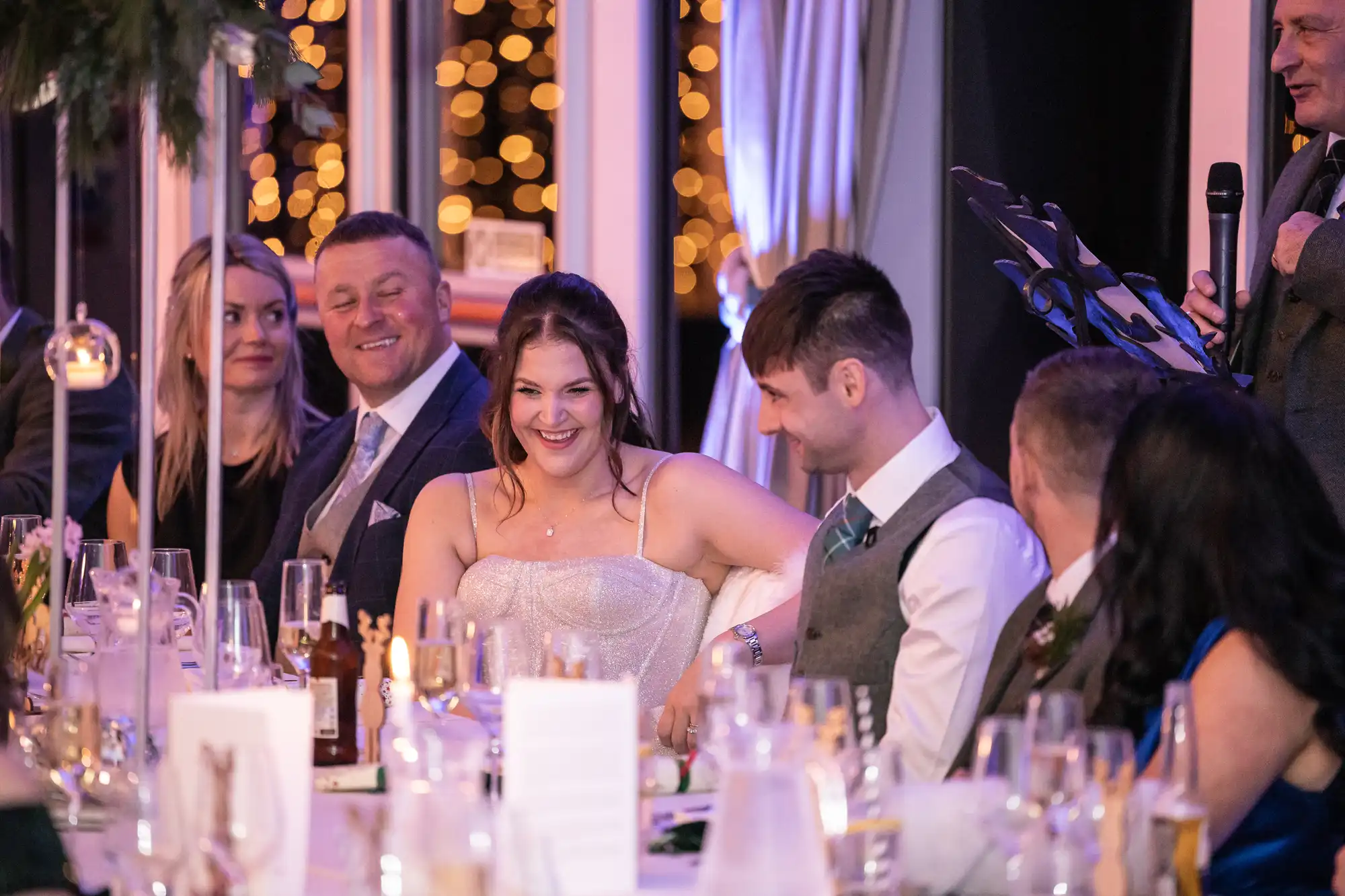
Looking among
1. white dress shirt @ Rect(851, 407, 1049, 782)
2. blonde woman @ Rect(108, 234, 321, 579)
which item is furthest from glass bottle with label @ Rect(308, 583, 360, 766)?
blonde woman @ Rect(108, 234, 321, 579)

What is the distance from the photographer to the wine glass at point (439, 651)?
2.30m

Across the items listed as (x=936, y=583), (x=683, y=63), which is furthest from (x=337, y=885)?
(x=683, y=63)

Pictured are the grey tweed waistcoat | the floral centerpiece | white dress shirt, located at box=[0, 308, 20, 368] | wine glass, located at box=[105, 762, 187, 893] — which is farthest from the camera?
white dress shirt, located at box=[0, 308, 20, 368]

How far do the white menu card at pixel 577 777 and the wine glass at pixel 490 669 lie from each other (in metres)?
0.63

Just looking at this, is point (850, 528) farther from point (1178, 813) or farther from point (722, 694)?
point (1178, 813)

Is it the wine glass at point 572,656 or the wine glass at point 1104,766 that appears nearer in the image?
the wine glass at point 1104,766

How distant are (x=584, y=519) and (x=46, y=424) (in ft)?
6.70

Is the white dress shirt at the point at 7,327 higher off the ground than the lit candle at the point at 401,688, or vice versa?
the white dress shirt at the point at 7,327

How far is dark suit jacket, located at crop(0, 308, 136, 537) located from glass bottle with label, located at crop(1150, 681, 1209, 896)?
3.66 meters

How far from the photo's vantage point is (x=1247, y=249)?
4.20 metres

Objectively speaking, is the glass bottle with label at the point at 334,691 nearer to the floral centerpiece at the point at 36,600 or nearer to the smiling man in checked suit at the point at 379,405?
the floral centerpiece at the point at 36,600

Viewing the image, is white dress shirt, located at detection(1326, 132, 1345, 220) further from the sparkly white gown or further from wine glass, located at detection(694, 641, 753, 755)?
wine glass, located at detection(694, 641, 753, 755)

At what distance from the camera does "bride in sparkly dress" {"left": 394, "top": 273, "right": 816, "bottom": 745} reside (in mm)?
3277

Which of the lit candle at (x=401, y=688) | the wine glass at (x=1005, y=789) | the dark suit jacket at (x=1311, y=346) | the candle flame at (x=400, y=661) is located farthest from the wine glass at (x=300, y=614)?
the dark suit jacket at (x=1311, y=346)
